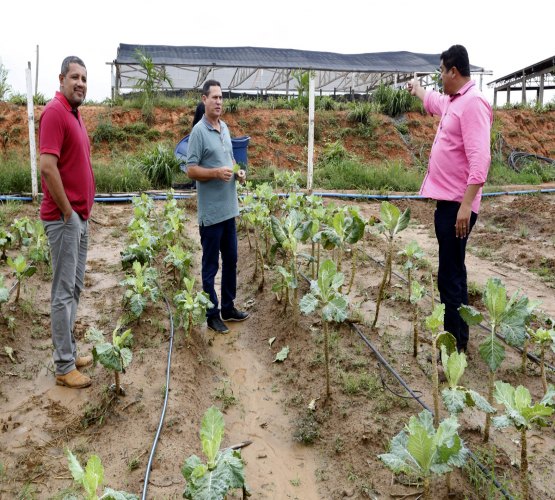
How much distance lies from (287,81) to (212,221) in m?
14.8

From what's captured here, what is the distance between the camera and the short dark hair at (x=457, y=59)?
3096 millimetres

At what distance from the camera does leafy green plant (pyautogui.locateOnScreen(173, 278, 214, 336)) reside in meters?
3.71

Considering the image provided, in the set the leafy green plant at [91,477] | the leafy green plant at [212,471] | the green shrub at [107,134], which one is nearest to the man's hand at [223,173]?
the leafy green plant at [212,471]

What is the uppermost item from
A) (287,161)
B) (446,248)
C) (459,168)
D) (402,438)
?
(287,161)

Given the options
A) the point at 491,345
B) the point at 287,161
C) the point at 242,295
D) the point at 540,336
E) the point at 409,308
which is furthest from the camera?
the point at 287,161

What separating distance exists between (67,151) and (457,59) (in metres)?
2.43

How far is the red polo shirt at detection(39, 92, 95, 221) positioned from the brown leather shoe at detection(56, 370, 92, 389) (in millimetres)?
1017

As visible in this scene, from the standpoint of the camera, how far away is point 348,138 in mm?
14328

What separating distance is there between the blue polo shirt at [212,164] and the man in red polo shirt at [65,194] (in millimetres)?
836

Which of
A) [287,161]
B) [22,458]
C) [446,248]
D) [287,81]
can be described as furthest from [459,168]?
[287,81]

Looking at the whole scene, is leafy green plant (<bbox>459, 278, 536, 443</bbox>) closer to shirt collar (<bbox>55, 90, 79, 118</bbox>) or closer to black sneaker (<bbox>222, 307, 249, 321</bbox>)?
black sneaker (<bbox>222, 307, 249, 321</bbox>)

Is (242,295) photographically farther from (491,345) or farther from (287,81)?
(287,81)

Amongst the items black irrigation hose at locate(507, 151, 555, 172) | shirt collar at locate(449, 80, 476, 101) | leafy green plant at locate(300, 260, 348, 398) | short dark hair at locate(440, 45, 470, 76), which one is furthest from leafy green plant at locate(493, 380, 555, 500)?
black irrigation hose at locate(507, 151, 555, 172)

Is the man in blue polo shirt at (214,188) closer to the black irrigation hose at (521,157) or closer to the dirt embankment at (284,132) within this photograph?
the dirt embankment at (284,132)
